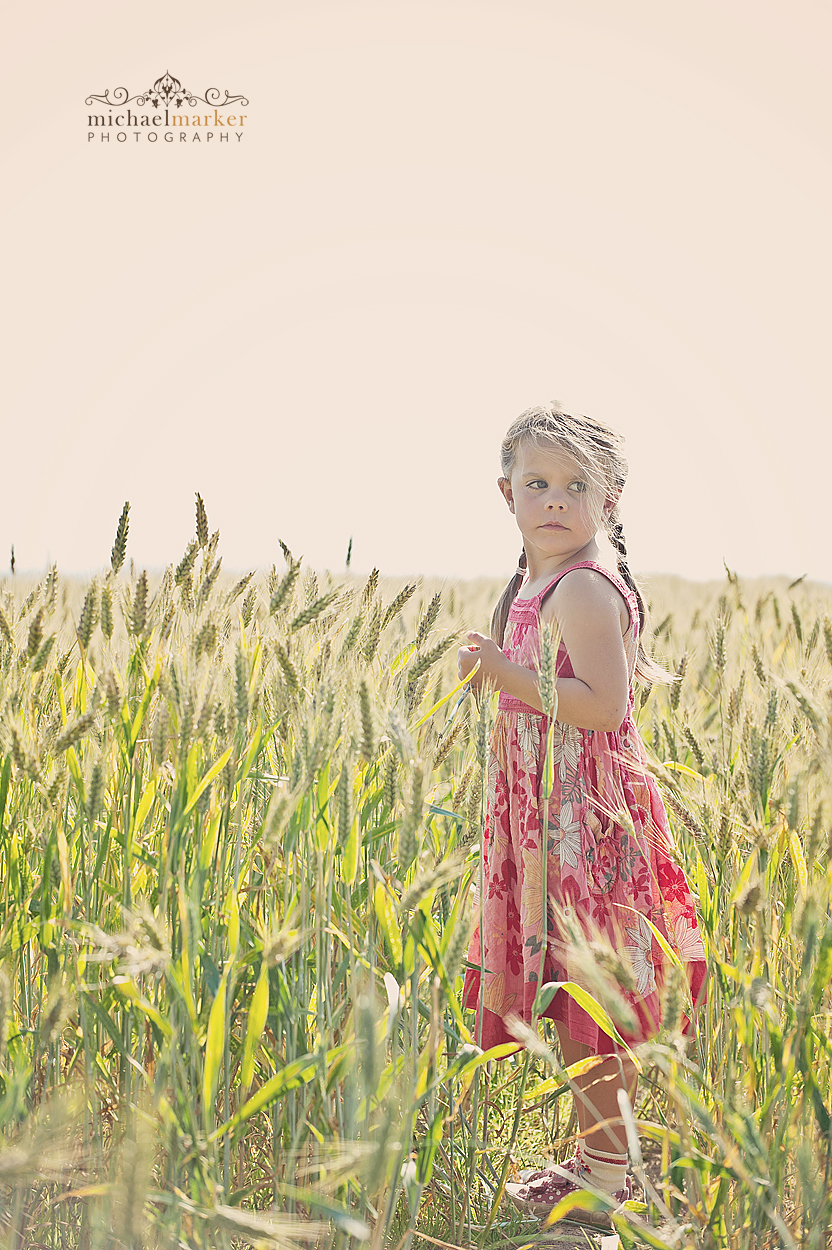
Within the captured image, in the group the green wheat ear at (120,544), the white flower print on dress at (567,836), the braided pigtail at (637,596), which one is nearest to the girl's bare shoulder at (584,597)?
the braided pigtail at (637,596)

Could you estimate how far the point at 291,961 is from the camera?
118cm

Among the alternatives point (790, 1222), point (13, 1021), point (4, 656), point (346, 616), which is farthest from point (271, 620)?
point (790, 1222)

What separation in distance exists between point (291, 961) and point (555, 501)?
0.96m

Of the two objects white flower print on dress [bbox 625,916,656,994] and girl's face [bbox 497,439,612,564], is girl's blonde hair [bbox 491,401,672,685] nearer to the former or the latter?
girl's face [bbox 497,439,612,564]

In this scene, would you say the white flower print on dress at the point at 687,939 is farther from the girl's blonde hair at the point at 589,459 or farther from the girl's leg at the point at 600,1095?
the girl's blonde hair at the point at 589,459

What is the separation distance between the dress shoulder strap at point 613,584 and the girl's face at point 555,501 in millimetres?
58

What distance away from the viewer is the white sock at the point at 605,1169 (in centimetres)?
142

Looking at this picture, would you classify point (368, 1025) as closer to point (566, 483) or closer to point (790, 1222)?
point (790, 1222)

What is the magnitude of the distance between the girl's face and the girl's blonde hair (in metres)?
0.01

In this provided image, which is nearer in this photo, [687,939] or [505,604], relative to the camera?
[687,939]

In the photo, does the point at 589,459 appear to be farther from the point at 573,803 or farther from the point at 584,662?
the point at 573,803

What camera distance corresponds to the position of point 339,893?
1.15 meters

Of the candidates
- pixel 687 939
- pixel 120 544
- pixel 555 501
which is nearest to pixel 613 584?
pixel 555 501

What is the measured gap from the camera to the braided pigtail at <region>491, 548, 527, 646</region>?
1.96 metres
